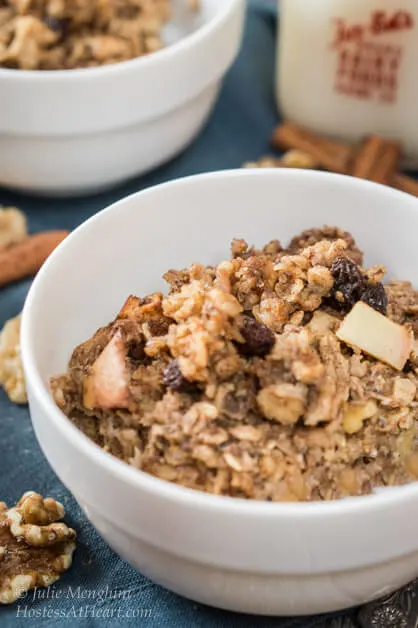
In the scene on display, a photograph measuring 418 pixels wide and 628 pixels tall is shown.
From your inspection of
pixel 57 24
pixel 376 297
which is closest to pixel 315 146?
pixel 57 24

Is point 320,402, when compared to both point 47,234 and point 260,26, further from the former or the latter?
point 260,26

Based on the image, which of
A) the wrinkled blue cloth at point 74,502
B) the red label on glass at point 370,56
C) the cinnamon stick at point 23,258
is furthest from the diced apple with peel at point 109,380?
the red label on glass at point 370,56

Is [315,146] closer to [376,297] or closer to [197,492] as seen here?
[376,297]

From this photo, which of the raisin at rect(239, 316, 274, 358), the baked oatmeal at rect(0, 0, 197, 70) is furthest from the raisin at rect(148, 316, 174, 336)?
the baked oatmeal at rect(0, 0, 197, 70)

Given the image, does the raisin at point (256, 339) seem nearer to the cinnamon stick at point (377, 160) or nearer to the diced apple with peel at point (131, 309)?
the diced apple with peel at point (131, 309)

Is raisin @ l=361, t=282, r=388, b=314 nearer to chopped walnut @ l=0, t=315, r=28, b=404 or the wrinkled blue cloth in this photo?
the wrinkled blue cloth
